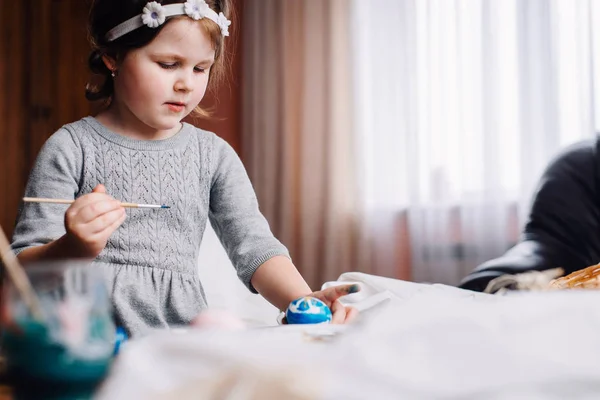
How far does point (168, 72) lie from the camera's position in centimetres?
126

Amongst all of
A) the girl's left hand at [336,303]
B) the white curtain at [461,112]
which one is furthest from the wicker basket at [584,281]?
the white curtain at [461,112]

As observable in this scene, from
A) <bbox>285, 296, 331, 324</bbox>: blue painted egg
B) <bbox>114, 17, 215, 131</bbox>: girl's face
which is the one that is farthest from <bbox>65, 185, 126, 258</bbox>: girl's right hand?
<bbox>114, 17, 215, 131</bbox>: girl's face

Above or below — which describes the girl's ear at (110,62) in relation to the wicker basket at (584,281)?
above

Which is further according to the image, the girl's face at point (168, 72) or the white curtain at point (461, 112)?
the white curtain at point (461, 112)

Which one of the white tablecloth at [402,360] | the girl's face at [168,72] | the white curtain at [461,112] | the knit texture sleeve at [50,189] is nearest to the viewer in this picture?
the white tablecloth at [402,360]

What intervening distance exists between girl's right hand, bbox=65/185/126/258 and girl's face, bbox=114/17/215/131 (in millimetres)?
426

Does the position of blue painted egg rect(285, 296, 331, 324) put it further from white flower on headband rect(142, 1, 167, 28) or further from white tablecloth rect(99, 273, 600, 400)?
white flower on headband rect(142, 1, 167, 28)

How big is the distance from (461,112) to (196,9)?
2096mm

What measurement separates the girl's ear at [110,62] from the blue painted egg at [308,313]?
0.70m

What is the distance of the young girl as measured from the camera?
48.9 inches

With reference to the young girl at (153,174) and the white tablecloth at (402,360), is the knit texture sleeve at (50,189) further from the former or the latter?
the white tablecloth at (402,360)

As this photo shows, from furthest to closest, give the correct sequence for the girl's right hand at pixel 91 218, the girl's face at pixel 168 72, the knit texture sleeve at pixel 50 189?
1. the girl's face at pixel 168 72
2. the knit texture sleeve at pixel 50 189
3. the girl's right hand at pixel 91 218

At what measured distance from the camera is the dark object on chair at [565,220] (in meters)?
2.12

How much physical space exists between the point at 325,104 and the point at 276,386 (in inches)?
130
